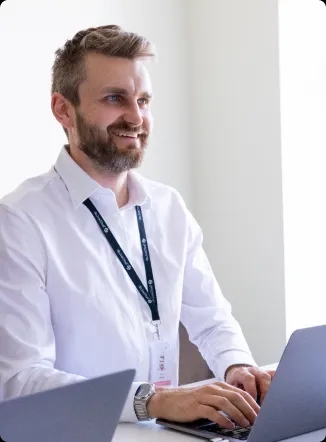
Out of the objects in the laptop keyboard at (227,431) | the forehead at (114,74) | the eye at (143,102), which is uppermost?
the forehead at (114,74)

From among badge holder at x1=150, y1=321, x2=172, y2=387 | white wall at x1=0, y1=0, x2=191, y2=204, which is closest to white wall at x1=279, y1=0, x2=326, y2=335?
white wall at x1=0, y1=0, x2=191, y2=204

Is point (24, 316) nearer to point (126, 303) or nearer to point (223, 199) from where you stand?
point (126, 303)

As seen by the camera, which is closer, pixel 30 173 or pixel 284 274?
pixel 30 173

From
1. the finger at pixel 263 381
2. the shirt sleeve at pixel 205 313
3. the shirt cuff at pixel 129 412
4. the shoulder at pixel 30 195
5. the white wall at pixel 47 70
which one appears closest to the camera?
the shirt cuff at pixel 129 412

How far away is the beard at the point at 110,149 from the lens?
7.52 feet

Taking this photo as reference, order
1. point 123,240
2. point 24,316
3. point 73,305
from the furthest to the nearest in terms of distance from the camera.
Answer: point 123,240
point 73,305
point 24,316

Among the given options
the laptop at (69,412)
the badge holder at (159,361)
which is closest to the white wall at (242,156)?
the badge holder at (159,361)

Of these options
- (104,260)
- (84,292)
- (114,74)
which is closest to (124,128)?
(114,74)

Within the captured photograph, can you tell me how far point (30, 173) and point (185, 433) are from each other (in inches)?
77.4

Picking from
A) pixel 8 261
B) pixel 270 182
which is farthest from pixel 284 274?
pixel 8 261

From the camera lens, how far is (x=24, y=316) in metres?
1.91

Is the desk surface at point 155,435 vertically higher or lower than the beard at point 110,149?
lower

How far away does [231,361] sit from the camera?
2141 mm

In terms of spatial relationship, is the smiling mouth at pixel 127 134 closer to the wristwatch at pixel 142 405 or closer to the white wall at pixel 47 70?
the wristwatch at pixel 142 405
